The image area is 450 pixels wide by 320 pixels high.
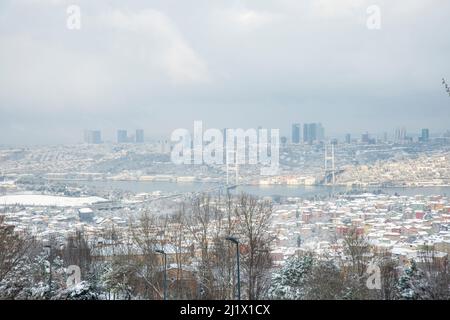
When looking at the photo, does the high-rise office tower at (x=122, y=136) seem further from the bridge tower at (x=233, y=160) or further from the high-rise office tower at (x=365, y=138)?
the high-rise office tower at (x=365, y=138)

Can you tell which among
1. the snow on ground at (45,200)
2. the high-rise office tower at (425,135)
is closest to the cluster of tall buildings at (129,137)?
the snow on ground at (45,200)

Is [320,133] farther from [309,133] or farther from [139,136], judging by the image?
[139,136]

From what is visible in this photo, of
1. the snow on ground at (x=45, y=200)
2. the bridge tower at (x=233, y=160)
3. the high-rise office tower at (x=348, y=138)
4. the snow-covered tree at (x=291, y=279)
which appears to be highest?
the high-rise office tower at (x=348, y=138)

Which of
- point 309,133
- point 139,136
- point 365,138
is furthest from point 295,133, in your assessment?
point 139,136

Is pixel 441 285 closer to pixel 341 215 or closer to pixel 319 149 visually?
pixel 341 215

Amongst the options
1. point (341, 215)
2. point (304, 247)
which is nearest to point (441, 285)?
point (304, 247)

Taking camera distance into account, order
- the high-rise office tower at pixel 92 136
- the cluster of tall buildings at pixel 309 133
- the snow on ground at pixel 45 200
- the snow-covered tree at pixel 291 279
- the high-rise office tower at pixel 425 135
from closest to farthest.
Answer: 1. the snow-covered tree at pixel 291 279
2. the snow on ground at pixel 45 200
3. the high-rise office tower at pixel 425 135
4. the cluster of tall buildings at pixel 309 133
5. the high-rise office tower at pixel 92 136

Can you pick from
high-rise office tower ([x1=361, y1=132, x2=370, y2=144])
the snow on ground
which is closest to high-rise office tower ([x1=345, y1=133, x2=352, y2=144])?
high-rise office tower ([x1=361, y1=132, x2=370, y2=144])
